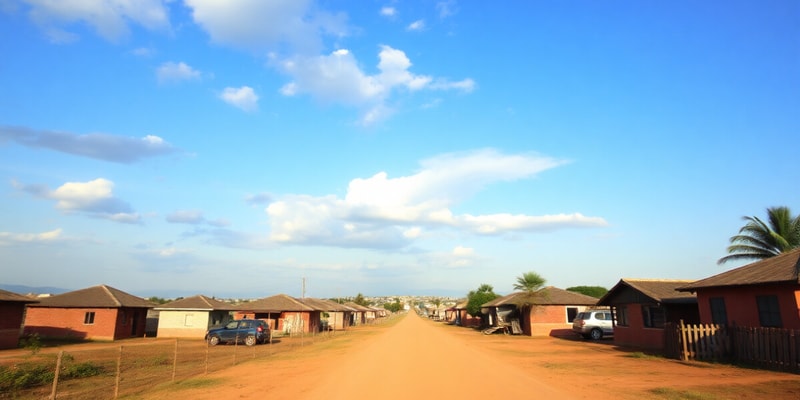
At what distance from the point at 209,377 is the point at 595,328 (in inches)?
1122

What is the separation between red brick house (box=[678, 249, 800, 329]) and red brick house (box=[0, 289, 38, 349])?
1550 inches

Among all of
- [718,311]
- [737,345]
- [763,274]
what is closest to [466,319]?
[718,311]

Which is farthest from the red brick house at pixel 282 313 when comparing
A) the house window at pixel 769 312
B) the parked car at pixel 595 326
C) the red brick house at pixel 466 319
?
the house window at pixel 769 312

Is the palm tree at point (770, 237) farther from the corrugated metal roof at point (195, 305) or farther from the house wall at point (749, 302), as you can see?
the corrugated metal roof at point (195, 305)

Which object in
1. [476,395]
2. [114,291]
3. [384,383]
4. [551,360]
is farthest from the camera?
[114,291]

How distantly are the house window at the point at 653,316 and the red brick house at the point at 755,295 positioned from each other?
12.1ft

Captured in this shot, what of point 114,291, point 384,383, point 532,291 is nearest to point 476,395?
point 384,383

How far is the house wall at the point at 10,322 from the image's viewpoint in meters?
28.0

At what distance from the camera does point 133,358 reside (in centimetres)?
2397

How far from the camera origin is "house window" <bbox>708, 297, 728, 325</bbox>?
20.5 meters

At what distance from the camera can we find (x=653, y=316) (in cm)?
2623

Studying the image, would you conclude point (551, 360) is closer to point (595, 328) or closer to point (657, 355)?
point (657, 355)

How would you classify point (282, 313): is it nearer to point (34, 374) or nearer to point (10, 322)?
point (10, 322)

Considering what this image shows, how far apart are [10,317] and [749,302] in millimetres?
41052
